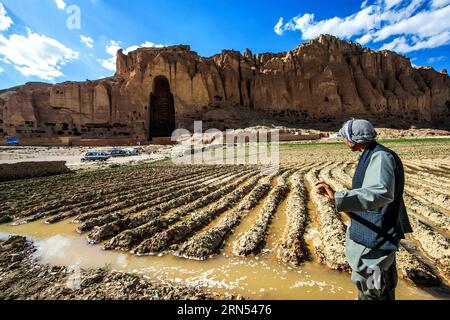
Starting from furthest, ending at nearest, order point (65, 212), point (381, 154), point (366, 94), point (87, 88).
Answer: point (366, 94) < point (87, 88) < point (65, 212) < point (381, 154)

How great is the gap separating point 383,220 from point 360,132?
802 millimetres

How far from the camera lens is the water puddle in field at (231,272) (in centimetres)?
310

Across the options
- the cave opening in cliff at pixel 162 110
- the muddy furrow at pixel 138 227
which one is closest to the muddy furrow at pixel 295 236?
the muddy furrow at pixel 138 227

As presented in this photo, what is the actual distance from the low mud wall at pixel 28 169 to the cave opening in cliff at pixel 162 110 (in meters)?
43.3

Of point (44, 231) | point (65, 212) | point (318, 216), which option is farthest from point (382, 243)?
point (65, 212)

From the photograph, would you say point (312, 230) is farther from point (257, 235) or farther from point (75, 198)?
point (75, 198)

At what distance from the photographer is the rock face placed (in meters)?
56.0

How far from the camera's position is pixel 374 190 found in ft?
6.41

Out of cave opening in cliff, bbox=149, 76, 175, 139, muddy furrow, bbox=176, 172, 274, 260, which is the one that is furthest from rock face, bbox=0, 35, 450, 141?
muddy furrow, bbox=176, 172, 274, 260

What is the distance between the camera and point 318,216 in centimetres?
609

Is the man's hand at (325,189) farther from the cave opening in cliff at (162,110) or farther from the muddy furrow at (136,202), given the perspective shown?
the cave opening in cliff at (162,110)

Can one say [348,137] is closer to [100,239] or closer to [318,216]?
[318,216]
